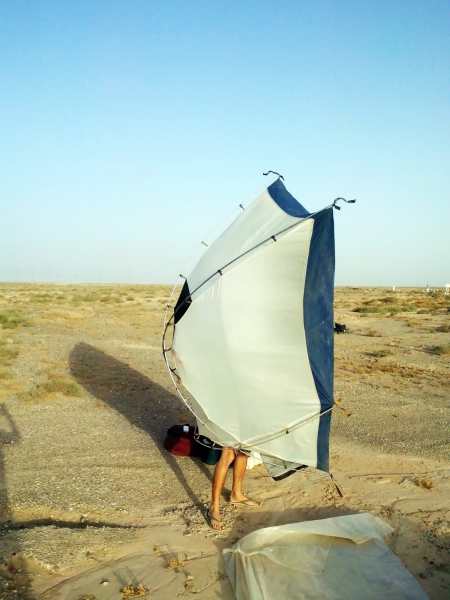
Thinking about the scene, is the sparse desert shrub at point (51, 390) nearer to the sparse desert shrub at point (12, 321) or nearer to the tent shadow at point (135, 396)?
the tent shadow at point (135, 396)

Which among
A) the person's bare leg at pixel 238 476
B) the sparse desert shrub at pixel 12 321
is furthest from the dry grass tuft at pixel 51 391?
the sparse desert shrub at pixel 12 321

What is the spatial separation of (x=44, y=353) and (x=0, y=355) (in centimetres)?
141

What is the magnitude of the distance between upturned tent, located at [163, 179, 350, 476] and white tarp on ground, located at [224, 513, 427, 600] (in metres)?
0.66

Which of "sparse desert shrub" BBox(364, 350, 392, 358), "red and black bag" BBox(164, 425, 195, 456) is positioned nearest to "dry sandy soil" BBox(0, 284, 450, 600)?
"red and black bag" BBox(164, 425, 195, 456)

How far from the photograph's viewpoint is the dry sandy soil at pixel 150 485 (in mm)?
4414

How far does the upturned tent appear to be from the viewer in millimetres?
4867

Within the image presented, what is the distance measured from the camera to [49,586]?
13.7ft

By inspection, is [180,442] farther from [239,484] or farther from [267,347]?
[267,347]

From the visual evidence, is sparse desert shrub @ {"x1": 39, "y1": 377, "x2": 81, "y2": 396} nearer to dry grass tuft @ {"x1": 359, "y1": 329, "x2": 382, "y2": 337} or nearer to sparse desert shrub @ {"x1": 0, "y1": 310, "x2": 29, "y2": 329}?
sparse desert shrub @ {"x1": 0, "y1": 310, "x2": 29, "y2": 329}

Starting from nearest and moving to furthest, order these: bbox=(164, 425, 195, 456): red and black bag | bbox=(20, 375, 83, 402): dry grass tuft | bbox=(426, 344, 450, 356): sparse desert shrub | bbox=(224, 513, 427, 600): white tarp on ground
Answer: bbox=(224, 513, 427, 600): white tarp on ground, bbox=(164, 425, 195, 456): red and black bag, bbox=(20, 375, 83, 402): dry grass tuft, bbox=(426, 344, 450, 356): sparse desert shrub

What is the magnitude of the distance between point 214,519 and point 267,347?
1.92 m

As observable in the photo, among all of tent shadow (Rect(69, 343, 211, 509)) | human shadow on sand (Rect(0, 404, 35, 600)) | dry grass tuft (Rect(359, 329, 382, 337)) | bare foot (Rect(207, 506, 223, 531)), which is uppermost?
dry grass tuft (Rect(359, 329, 382, 337))

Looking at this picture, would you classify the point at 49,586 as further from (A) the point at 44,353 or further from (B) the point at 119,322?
(B) the point at 119,322

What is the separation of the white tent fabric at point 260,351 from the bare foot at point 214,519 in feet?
2.74
